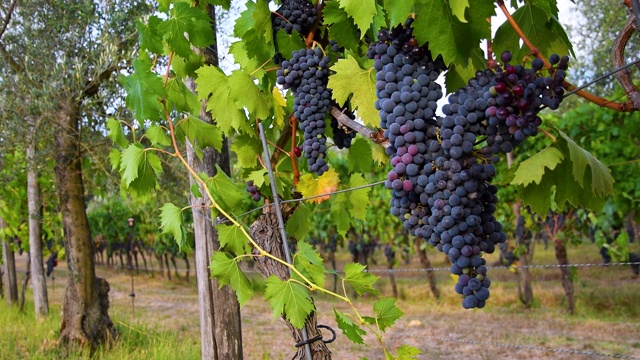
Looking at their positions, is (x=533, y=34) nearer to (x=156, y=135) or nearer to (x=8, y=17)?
(x=156, y=135)

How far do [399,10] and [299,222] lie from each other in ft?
3.66

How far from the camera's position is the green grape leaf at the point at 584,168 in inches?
48.7

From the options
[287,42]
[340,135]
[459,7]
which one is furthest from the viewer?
[340,135]

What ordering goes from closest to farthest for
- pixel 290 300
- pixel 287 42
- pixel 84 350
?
pixel 290 300, pixel 287 42, pixel 84 350

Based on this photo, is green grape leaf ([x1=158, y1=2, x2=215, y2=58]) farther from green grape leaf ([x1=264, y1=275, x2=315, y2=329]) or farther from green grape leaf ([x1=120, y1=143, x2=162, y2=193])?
green grape leaf ([x1=264, y1=275, x2=315, y2=329])

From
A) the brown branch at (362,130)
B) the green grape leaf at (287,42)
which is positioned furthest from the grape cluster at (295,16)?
the brown branch at (362,130)

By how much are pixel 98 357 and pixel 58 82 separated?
3124 millimetres

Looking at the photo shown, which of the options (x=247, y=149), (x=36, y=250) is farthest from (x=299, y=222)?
(x=36, y=250)

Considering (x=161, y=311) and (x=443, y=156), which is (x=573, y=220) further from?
(x=443, y=156)

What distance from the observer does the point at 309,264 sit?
6.12 feet

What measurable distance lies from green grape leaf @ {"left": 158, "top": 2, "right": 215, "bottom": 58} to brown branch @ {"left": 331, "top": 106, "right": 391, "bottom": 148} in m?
0.63

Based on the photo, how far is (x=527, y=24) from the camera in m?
1.43

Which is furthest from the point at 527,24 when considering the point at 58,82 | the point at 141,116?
the point at 58,82

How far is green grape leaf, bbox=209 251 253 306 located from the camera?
185 cm
